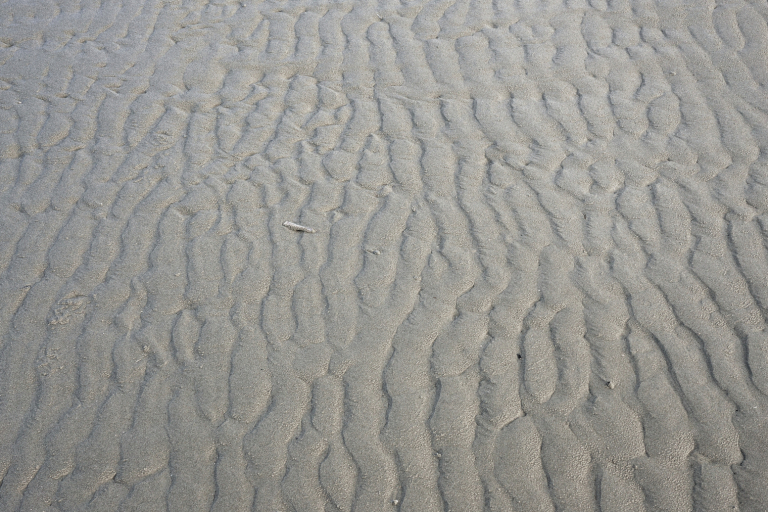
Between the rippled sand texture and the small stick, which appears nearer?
the rippled sand texture

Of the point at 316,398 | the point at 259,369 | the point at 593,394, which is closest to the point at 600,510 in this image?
the point at 593,394

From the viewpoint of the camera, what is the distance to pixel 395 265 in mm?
3035

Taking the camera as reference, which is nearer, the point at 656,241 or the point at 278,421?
the point at 278,421

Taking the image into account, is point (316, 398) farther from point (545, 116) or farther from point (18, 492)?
point (545, 116)

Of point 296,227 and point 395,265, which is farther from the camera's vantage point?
point 296,227

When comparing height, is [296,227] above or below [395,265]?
below

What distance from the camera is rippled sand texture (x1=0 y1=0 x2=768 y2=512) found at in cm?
229

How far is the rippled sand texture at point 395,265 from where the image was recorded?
2.29 meters

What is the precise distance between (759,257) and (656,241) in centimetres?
47

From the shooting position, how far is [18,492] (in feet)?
7.49

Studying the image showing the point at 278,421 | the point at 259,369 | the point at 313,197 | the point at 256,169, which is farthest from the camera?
the point at 256,169

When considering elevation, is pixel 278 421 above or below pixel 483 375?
below

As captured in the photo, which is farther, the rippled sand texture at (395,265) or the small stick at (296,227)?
the small stick at (296,227)

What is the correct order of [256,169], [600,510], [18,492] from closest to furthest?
[600,510] < [18,492] < [256,169]
